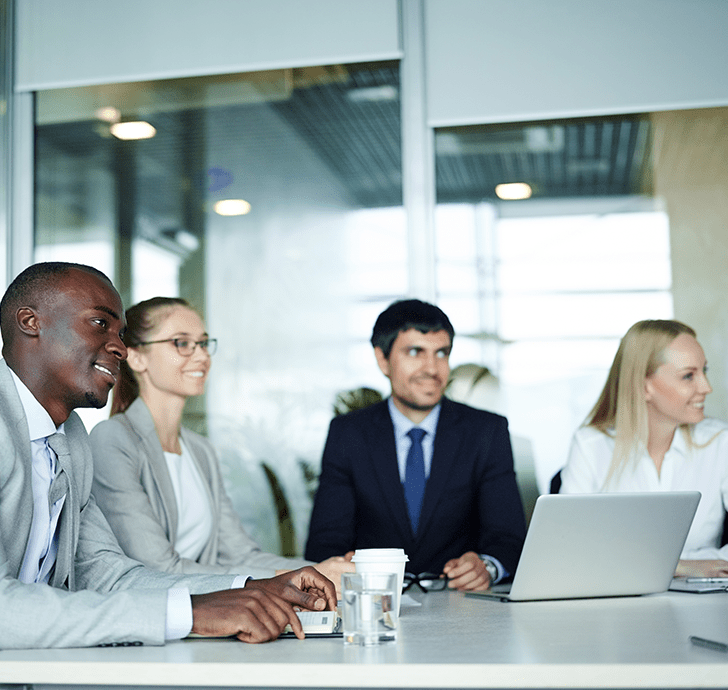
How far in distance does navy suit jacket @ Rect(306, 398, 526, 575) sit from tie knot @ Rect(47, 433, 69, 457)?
1121mm

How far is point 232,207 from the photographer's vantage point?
383 cm

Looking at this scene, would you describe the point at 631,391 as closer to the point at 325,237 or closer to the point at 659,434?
the point at 659,434

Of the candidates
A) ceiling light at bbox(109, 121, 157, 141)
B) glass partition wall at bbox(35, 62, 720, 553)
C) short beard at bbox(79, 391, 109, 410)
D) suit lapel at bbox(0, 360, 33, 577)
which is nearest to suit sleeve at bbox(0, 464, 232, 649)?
suit lapel at bbox(0, 360, 33, 577)

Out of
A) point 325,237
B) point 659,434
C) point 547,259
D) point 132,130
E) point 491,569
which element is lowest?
point 491,569

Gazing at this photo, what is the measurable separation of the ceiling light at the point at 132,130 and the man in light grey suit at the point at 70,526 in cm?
193

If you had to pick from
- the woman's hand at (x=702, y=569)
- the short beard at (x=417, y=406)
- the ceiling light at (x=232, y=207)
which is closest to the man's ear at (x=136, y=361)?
the short beard at (x=417, y=406)

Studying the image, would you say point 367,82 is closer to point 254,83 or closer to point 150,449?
point 254,83

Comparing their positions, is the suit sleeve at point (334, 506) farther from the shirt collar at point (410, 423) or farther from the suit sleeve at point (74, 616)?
the suit sleeve at point (74, 616)

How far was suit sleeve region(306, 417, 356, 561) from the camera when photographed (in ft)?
9.17

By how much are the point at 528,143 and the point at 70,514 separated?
2.37 metres

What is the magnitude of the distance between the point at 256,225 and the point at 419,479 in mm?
1483

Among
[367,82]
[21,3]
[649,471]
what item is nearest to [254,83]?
[367,82]

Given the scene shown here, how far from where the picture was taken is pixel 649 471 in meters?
2.90

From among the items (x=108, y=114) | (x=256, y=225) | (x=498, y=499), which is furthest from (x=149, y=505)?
(x=108, y=114)
